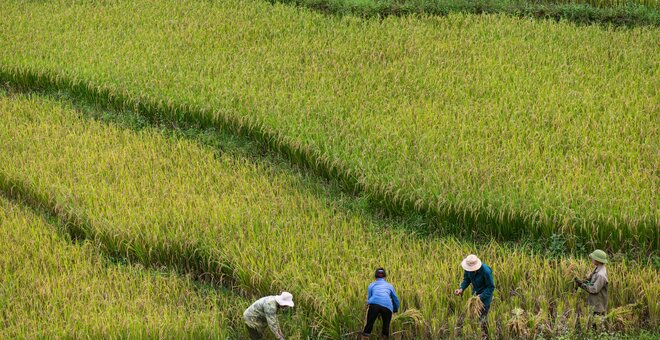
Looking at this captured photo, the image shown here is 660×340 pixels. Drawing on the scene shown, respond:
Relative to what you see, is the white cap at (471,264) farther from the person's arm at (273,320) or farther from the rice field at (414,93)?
the rice field at (414,93)

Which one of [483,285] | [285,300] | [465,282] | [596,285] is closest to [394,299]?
[465,282]

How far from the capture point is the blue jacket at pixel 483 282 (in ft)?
22.2

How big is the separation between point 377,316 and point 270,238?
61.3 inches

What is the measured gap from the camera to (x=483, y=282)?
6.80 meters

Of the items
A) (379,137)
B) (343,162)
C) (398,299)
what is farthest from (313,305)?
(379,137)

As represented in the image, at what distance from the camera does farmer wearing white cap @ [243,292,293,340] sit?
655 cm

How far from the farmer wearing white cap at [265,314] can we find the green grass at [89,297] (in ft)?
0.80

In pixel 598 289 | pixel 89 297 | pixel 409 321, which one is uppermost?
pixel 598 289

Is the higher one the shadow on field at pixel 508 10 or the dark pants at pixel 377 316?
the shadow on field at pixel 508 10

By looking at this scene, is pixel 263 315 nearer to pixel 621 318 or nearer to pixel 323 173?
pixel 621 318

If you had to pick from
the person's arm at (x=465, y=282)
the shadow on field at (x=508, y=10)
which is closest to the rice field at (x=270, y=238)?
the person's arm at (x=465, y=282)

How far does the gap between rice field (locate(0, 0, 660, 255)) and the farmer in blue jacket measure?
180 cm

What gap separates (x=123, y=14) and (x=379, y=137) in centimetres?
639

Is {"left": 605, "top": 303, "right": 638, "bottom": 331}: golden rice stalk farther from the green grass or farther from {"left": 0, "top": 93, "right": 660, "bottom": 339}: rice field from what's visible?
the green grass
